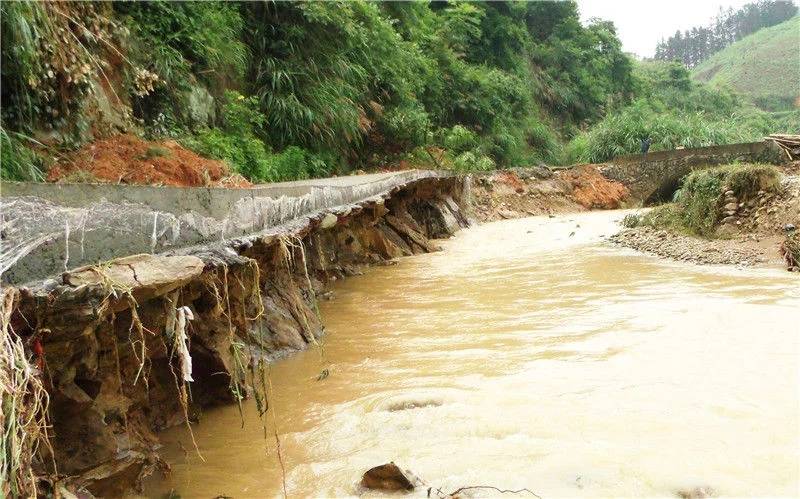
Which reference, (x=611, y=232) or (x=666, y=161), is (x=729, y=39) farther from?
(x=611, y=232)

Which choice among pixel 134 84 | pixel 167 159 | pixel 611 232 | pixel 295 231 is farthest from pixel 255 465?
pixel 611 232

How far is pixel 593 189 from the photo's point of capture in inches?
603

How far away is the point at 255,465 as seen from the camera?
80.0 inches

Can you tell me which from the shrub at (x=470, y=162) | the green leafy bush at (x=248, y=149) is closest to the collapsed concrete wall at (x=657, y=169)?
the shrub at (x=470, y=162)

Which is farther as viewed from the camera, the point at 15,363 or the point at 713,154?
the point at 713,154

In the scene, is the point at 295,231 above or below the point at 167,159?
below

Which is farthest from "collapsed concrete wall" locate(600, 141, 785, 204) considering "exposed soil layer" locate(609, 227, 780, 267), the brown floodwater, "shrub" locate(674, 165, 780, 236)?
the brown floodwater

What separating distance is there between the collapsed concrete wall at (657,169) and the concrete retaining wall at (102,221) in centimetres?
1446

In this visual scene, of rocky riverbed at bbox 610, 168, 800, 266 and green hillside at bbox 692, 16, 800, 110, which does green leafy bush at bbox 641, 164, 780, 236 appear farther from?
green hillside at bbox 692, 16, 800, 110

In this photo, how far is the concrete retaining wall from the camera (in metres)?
1.63

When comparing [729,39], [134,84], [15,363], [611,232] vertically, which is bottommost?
[611,232]

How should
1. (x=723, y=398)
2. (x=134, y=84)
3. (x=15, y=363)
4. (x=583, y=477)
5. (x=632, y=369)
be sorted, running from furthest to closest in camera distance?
(x=134, y=84)
(x=632, y=369)
(x=723, y=398)
(x=583, y=477)
(x=15, y=363)

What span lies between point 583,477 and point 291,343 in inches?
81.3

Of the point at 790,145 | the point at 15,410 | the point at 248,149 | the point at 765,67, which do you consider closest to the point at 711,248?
the point at 248,149
